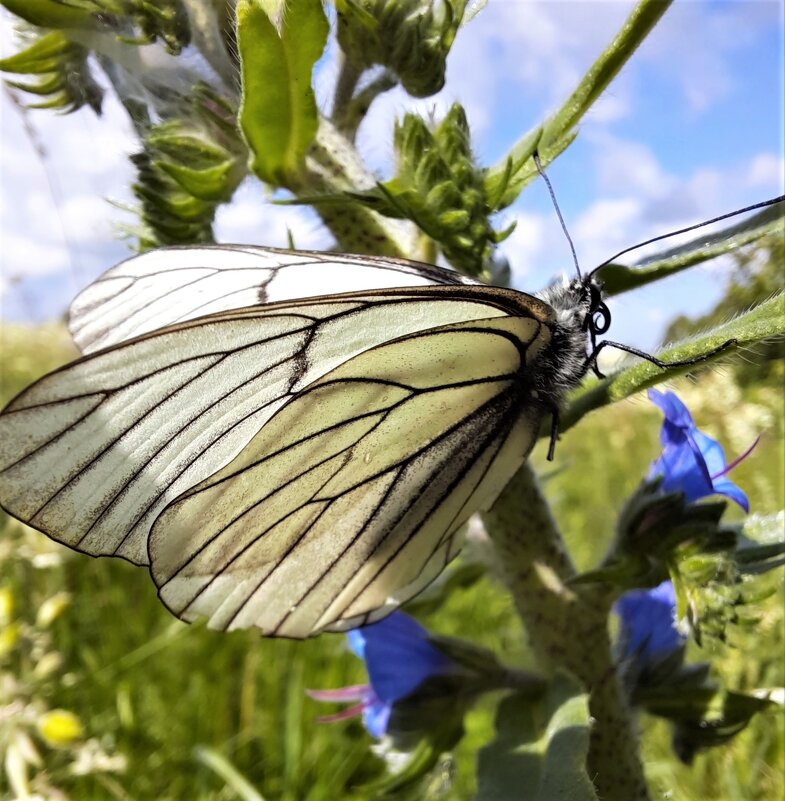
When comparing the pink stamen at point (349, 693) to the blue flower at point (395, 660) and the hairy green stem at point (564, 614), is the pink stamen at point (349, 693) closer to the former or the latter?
the blue flower at point (395, 660)

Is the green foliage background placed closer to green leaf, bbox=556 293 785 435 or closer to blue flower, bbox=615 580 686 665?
green leaf, bbox=556 293 785 435

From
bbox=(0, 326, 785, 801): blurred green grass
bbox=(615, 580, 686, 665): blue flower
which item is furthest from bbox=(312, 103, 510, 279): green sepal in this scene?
bbox=(615, 580, 686, 665): blue flower

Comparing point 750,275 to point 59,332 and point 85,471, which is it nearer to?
point 85,471

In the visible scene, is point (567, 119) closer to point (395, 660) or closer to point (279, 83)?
point (279, 83)

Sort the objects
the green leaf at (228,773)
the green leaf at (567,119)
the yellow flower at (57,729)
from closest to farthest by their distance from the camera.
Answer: the green leaf at (567,119) → the yellow flower at (57,729) → the green leaf at (228,773)

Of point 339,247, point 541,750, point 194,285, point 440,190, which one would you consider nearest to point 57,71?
point 194,285

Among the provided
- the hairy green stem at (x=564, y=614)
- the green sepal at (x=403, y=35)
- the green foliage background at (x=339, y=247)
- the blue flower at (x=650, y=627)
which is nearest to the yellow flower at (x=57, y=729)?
the green foliage background at (x=339, y=247)
